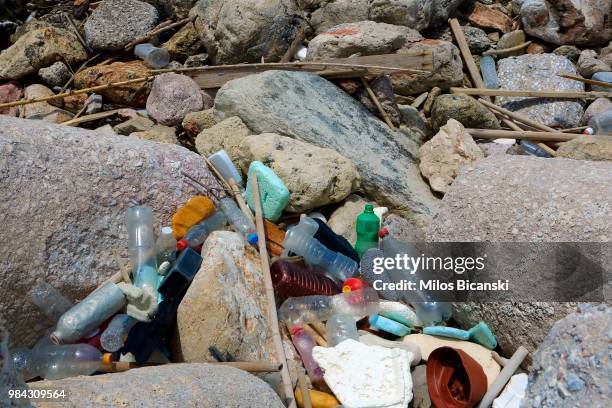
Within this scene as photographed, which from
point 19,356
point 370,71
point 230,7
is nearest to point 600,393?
point 19,356

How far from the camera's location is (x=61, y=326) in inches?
127

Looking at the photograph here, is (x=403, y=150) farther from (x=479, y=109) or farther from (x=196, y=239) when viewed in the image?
(x=196, y=239)

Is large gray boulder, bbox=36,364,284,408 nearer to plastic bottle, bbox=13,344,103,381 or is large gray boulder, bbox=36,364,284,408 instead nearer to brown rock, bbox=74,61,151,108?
plastic bottle, bbox=13,344,103,381

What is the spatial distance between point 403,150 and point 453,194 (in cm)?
130

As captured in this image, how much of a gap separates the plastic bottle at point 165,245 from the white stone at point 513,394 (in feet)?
6.20

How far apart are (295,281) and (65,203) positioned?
1.31 m

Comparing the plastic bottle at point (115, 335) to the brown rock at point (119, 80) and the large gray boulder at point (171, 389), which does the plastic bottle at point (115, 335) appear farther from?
the brown rock at point (119, 80)

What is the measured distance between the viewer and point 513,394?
303 centimetres

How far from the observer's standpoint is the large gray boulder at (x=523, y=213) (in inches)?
124

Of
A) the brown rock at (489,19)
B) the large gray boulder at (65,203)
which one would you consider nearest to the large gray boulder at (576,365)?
the large gray boulder at (65,203)

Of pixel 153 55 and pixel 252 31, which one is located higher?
pixel 252 31

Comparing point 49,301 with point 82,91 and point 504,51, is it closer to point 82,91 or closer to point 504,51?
point 82,91

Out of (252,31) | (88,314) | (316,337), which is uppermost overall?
(252,31)

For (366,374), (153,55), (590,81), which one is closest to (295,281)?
(366,374)
